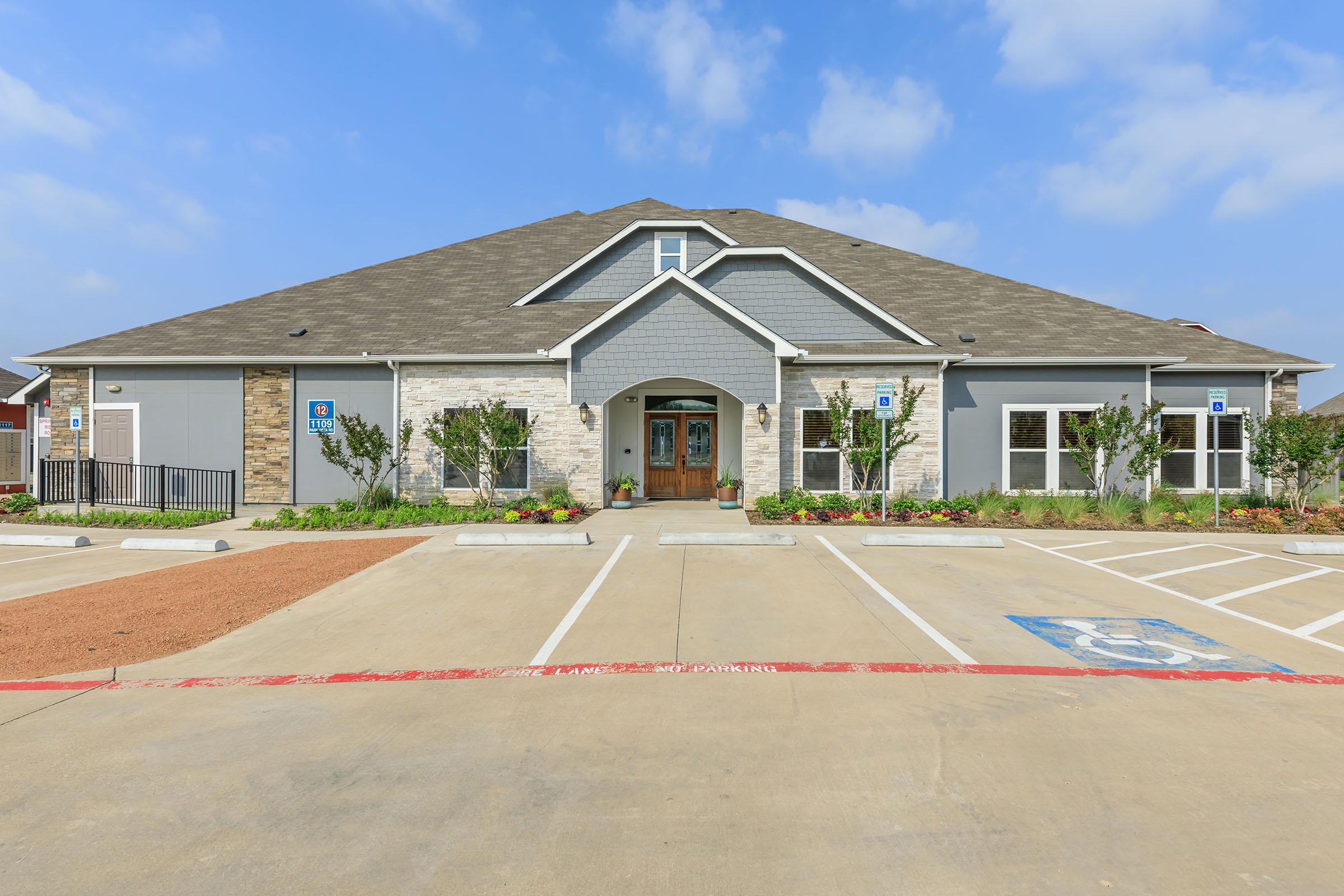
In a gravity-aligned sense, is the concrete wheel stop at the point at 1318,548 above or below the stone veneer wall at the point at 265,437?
below

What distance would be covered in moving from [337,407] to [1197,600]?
56.2 ft

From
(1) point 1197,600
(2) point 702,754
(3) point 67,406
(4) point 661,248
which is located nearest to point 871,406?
(4) point 661,248

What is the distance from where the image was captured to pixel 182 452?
16141 millimetres

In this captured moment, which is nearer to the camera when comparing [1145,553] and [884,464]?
[1145,553]

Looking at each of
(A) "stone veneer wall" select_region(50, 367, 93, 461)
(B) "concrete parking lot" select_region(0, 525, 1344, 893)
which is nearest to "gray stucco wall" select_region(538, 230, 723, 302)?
(A) "stone veneer wall" select_region(50, 367, 93, 461)

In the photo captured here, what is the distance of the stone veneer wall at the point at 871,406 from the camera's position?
50.4 ft

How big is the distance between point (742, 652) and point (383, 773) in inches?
119

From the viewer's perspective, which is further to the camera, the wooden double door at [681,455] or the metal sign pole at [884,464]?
the wooden double door at [681,455]

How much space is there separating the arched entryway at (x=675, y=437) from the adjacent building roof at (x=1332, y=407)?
1256 inches

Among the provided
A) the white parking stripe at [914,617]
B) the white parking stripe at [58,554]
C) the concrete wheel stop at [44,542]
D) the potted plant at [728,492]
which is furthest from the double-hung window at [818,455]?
the concrete wheel stop at [44,542]

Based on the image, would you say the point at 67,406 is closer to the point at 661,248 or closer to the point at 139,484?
the point at 139,484

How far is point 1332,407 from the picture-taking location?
102 ft

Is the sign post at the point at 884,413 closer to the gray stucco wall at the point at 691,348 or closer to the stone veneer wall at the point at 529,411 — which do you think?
the gray stucco wall at the point at 691,348

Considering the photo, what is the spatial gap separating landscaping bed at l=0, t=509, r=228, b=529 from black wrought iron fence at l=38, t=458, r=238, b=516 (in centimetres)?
148
